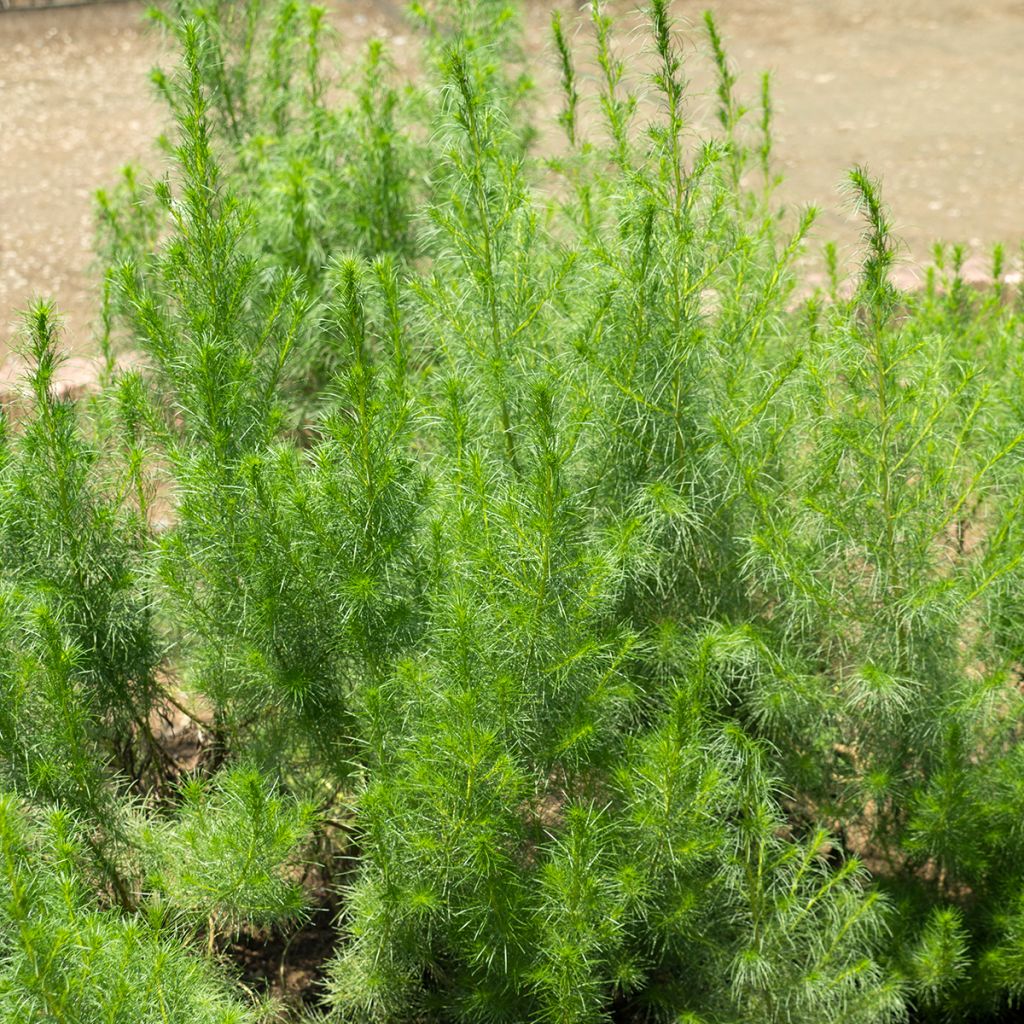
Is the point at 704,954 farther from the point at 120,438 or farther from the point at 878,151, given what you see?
the point at 878,151

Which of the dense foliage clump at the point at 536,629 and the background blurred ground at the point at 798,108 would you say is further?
the background blurred ground at the point at 798,108

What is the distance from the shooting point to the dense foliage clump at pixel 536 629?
244 centimetres

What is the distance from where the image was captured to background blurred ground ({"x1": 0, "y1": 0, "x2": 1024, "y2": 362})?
5688 mm

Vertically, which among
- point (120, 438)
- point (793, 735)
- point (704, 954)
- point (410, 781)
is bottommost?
point (704, 954)

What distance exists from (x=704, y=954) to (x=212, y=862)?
0.90 metres

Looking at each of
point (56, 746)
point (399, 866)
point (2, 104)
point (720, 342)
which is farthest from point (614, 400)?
point (2, 104)

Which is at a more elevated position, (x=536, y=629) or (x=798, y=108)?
(x=536, y=629)

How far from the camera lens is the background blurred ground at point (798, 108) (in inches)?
224

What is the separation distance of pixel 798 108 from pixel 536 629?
202 inches

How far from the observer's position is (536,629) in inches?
95.3

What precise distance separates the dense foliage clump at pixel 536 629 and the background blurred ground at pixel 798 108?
7.31 feet

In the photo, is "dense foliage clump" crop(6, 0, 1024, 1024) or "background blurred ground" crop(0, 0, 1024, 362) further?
"background blurred ground" crop(0, 0, 1024, 362)

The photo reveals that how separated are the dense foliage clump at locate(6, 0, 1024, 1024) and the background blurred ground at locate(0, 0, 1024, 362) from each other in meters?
2.23

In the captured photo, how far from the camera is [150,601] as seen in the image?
2.75m
